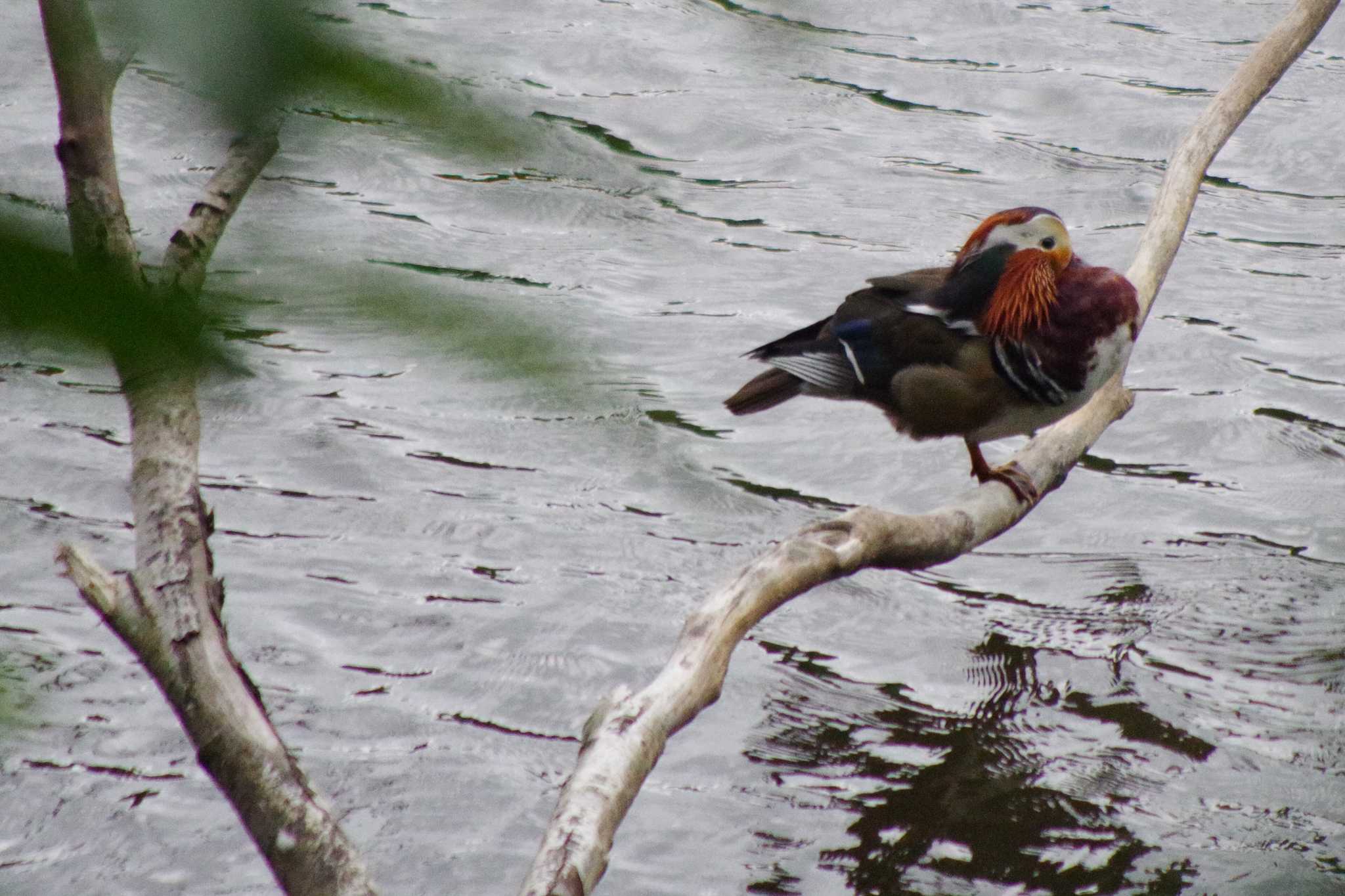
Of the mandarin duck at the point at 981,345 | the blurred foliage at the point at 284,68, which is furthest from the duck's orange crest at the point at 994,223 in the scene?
the blurred foliage at the point at 284,68

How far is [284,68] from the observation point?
→ 1.34ft

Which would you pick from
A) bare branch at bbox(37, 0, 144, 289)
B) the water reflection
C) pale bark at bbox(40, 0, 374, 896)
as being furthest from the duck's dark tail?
bare branch at bbox(37, 0, 144, 289)

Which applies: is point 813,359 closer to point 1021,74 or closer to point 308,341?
point 308,341

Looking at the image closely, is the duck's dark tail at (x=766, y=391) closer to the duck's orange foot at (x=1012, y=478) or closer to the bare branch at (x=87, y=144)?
the duck's orange foot at (x=1012, y=478)

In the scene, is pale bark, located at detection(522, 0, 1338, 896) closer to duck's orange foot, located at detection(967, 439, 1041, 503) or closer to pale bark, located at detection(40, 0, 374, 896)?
duck's orange foot, located at detection(967, 439, 1041, 503)

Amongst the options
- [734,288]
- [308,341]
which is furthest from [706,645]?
[734,288]

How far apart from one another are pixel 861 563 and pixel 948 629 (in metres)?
1.45

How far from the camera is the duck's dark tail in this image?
3.25 m

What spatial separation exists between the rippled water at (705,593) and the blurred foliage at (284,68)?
30cm

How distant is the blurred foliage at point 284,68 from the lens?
0.39 m

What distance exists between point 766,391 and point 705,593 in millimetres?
844

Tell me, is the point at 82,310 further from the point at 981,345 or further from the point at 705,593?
the point at 705,593

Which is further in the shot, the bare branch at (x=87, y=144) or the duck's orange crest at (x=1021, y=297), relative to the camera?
the duck's orange crest at (x=1021, y=297)

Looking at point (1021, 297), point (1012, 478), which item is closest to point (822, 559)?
point (1012, 478)
